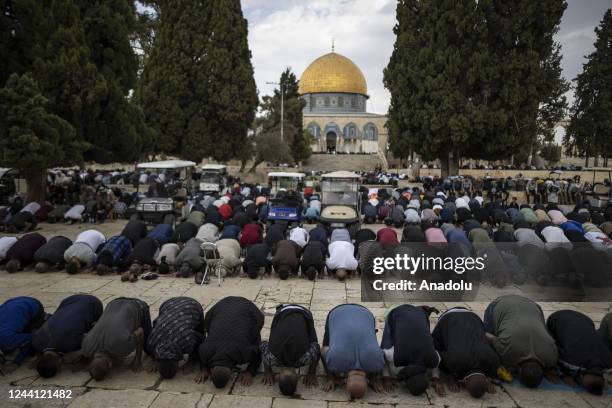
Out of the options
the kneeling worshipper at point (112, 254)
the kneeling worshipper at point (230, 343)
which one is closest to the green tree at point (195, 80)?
the kneeling worshipper at point (112, 254)

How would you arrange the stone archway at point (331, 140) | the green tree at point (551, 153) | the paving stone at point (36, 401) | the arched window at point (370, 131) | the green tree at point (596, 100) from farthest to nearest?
the stone archway at point (331, 140) → the arched window at point (370, 131) → the green tree at point (551, 153) → the green tree at point (596, 100) → the paving stone at point (36, 401)

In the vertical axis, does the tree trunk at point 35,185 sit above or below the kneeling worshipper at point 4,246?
above

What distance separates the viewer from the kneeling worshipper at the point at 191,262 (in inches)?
360

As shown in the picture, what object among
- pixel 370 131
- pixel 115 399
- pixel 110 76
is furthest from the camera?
pixel 370 131

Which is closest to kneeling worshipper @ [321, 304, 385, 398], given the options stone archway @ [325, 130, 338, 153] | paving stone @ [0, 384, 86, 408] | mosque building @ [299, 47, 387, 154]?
paving stone @ [0, 384, 86, 408]

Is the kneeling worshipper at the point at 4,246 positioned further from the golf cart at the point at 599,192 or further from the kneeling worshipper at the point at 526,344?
the golf cart at the point at 599,192

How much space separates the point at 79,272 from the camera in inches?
371

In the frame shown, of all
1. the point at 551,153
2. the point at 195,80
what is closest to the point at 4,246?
the point at 195,80

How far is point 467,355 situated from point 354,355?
1228mm

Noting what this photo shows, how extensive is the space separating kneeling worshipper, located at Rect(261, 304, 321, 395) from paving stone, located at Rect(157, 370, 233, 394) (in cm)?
52

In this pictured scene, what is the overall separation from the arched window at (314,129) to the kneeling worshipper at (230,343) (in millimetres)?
62273

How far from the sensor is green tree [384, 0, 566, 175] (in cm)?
2553

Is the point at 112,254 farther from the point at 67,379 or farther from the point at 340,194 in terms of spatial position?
the point at 340,194

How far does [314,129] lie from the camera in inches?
2625
